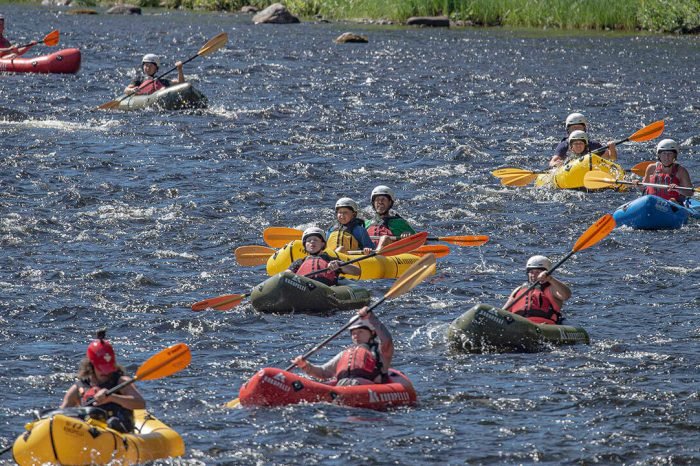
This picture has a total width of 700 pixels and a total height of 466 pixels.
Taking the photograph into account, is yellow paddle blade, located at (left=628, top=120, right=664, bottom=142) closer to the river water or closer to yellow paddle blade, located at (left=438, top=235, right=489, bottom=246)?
the river water

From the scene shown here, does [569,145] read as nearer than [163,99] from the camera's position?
Yes

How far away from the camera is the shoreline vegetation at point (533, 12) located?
41750 mm

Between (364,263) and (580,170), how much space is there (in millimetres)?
6344

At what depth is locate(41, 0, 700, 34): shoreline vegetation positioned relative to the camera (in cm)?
4175

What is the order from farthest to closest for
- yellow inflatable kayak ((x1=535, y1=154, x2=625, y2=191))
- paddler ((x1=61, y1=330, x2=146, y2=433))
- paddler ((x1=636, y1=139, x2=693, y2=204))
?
yellow inflatable kayak ((x1=535, y1=154, x2=625, y2=191)), paddler ((x1=636, y1=139, x2=693, y2=204)), paddler ((x1=61, y1=330, x2=146, y2=433))

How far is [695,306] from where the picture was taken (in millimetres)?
14773

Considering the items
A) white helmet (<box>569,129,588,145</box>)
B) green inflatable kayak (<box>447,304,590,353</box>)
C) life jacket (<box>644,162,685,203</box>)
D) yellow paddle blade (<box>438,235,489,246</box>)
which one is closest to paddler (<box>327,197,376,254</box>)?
yellow paddle blade (<box>438,235,489,246</box>)

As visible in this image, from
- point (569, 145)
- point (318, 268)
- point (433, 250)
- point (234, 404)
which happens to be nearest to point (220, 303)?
point (318, 268)

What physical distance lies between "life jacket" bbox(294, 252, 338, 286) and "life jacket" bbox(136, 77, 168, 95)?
1421 cm

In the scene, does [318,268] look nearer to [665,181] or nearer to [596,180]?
[665,181]

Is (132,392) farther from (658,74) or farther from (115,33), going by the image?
(115,33)

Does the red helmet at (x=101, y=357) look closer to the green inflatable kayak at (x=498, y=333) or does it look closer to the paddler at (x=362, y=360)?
the paddler at (x=362, y=360)

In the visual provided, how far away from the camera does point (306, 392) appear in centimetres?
1093

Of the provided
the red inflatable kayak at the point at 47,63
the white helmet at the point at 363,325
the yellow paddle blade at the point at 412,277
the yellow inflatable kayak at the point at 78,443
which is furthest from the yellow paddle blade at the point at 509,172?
the red inflatable kayak at the point at 47,63
